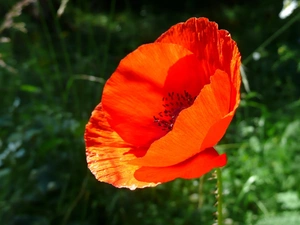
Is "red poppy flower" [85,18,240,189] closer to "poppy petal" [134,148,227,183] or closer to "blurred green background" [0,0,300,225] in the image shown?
"poppy petal" [134,148,227,183]

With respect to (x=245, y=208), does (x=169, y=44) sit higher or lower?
higher

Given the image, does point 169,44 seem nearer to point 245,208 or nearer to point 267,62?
point 245,208

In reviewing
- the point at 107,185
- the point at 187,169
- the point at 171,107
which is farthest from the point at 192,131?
the point at 107,185

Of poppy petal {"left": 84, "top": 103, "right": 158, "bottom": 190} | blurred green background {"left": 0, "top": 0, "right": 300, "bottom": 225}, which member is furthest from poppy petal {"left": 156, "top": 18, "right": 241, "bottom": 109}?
blurred green background {"left": 0, "top": 0, "right": 300, "bottom": 225}

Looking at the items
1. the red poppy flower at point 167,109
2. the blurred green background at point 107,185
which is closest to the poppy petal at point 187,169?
the red poppy flower at point 167,109

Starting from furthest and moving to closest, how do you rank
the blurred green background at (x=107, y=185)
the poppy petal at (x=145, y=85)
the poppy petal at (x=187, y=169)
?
the blurred green background at (x=107, y=185), the poppy petal at (x=145, y=85), the poppy petal at (x=187, y=169)

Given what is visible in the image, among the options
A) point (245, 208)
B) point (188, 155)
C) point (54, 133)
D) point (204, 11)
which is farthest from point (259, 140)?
point (204, 11)

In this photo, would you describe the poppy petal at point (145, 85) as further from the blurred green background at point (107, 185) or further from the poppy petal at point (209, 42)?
the blurred green background at point (107, 185)
